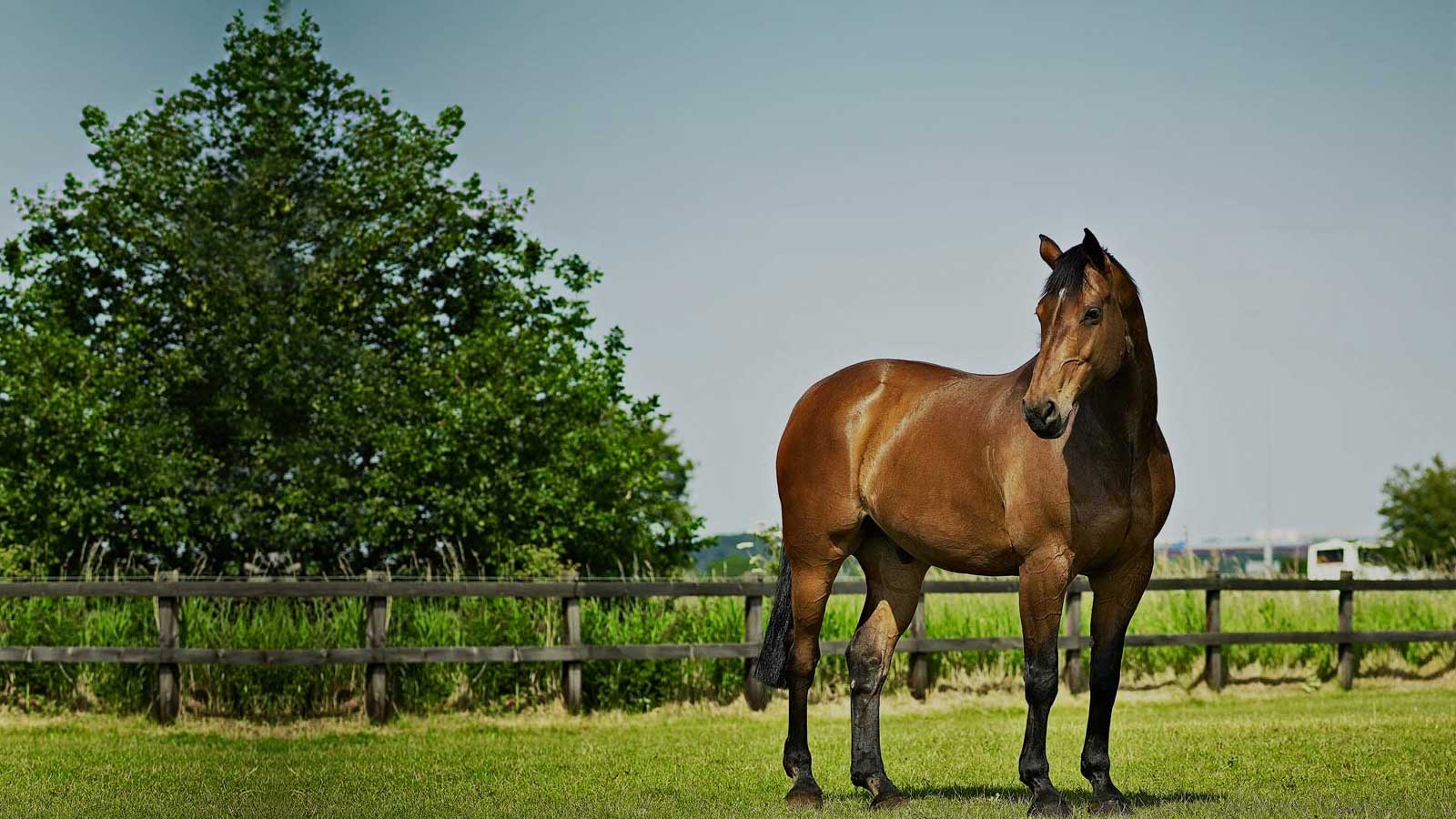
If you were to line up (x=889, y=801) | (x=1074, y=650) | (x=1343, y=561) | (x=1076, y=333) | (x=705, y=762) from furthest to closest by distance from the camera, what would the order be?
(x=1343, y=561), (x=1074, y=650), (x=705, y=762), (x=889, y=801), (x=1076, y=333)

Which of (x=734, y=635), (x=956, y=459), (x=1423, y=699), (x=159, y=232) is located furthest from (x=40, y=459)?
(x=1423, y=699)

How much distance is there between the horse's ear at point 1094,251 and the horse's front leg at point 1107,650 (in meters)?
1.26

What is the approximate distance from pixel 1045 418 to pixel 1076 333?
414 millimetres

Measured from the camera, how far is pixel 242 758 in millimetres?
9008

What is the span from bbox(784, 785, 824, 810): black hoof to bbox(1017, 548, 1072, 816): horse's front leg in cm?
108

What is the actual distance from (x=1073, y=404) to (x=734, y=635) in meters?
8.40

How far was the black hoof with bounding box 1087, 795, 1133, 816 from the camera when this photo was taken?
5.76 m

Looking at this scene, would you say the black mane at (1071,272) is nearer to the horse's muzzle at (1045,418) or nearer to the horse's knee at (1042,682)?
the horse's muzzle at (1045,418)

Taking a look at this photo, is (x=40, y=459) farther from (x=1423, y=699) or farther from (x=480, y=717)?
(x=1423, y=699)

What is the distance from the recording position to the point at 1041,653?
5.69 metres

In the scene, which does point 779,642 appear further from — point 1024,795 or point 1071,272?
point 1071,272

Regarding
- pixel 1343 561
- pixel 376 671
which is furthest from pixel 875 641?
pixel 1343 561

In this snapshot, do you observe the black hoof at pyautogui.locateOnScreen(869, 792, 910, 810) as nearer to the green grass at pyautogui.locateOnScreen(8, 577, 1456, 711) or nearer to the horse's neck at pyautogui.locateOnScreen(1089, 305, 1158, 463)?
the horse's neck at pyautogui.locateOnScreen(1089, 305, 1158, 463)

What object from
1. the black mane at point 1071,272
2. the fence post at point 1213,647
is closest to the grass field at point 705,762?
the fence post at point 1213,647
